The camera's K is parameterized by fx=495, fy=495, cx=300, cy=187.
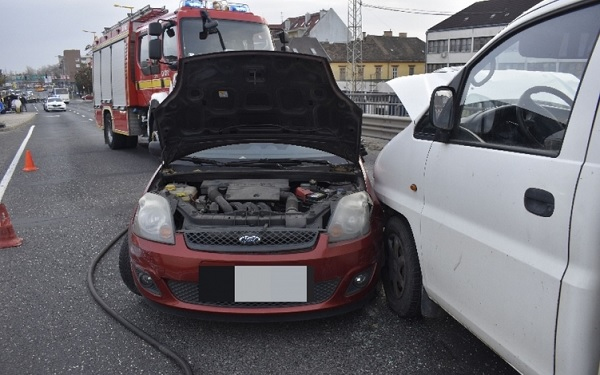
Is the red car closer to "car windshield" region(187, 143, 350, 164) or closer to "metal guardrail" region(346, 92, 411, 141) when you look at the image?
"car windshield" region(187, 143, 350, 164)

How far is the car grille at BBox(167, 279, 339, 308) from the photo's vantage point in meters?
2.79

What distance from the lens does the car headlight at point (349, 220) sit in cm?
295

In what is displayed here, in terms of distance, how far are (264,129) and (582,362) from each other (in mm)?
2892

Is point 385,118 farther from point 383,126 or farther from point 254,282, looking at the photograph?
point 254,282

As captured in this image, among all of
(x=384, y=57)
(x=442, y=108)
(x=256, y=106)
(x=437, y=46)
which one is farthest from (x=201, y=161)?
(x=384, y=57)

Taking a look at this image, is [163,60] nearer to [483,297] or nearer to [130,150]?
[130,150]

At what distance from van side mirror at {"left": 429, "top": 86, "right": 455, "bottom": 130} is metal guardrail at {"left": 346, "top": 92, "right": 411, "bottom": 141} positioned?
7.55 m

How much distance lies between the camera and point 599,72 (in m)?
1.67

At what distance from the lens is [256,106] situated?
393 cm

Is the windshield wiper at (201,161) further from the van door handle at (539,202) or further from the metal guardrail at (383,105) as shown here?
the metal guardrail at (383,105)

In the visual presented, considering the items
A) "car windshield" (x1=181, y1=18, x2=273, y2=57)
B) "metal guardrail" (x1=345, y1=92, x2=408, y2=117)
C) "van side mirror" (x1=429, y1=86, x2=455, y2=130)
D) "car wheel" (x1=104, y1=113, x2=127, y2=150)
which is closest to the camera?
"van side mirror" (x1=429, y1=86, x2=455, y2=130)

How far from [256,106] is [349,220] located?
1.40 metres

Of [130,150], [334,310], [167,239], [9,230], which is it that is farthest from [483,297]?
[130,150]

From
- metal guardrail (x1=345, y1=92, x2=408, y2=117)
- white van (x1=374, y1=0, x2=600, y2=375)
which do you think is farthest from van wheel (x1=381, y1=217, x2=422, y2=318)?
metal guardrail (x1=345, y1=92, x2=408, y2=117)
